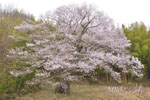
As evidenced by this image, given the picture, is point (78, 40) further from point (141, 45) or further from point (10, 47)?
point (141, 45)

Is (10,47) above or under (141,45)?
under

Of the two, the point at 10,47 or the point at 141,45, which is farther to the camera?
the point at 141,45

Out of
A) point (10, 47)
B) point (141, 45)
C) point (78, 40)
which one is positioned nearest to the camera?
point (78, 40)

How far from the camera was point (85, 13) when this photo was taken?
4.50m

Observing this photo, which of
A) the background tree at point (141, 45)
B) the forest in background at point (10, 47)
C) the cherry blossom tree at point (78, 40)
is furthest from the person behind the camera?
the background tree at point (141, 45)

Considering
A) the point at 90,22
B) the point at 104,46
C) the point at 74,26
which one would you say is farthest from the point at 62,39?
the point at 104,46

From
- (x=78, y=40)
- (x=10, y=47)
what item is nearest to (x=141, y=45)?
(x=78, y=40)

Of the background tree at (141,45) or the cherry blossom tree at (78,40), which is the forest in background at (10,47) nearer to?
the background tree at (141,45)

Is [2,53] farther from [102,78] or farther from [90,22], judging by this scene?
[102,78]

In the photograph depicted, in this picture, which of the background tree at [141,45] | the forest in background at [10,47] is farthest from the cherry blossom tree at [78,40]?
the background tree at [141,45]

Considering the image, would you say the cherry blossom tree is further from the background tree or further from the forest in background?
the background tree

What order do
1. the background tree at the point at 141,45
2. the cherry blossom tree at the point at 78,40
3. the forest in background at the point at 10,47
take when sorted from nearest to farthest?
the cherry blossom tree at the point at 78,40 → the forest in background at the point at 10,47 → the background tree at the point at 141,45

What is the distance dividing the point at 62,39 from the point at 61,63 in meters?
1.30

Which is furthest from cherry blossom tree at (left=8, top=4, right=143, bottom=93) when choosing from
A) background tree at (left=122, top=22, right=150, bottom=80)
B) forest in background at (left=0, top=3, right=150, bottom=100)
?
background tree at (left=122, top=22, right=150, bottom=80)
